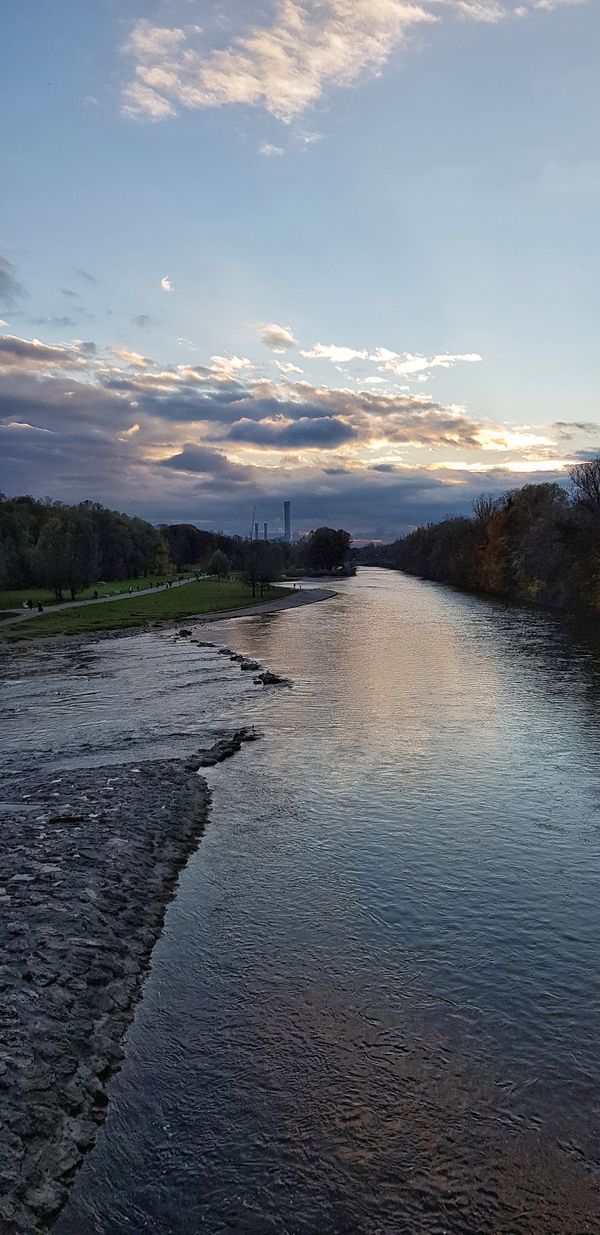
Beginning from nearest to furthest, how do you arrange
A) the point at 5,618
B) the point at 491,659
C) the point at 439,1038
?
the point at 439,1038, the point at 491,659, the point at 5,618

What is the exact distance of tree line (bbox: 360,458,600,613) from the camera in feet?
259

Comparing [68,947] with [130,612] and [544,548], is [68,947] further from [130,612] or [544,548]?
[544,548]

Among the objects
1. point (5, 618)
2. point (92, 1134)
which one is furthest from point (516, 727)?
point (5, 618)

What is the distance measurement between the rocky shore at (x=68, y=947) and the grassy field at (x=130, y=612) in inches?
1690

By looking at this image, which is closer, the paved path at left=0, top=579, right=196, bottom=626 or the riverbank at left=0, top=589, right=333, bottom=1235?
the riverbank at left=0, top=589, right=333, bottom=1235

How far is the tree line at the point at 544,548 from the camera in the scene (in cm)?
7906

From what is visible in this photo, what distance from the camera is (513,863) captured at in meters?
16.0

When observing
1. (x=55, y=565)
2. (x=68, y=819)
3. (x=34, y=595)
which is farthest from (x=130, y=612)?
(x=68, y=819)

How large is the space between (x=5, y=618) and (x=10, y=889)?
6246 centimetres

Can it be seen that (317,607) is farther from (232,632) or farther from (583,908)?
(583,908)

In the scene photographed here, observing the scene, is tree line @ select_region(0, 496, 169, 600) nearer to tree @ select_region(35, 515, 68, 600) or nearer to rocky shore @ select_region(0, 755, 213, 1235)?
tree @ select_region(35, 515, 68, 600)

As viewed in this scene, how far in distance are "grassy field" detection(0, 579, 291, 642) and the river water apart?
38.6 m

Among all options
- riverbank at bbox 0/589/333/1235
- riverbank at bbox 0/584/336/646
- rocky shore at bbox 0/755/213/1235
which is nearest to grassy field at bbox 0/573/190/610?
riverbank at bbox 0/584/336/646

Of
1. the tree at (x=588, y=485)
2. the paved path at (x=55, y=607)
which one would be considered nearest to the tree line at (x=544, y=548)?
the tree at (x=588, y=485)
